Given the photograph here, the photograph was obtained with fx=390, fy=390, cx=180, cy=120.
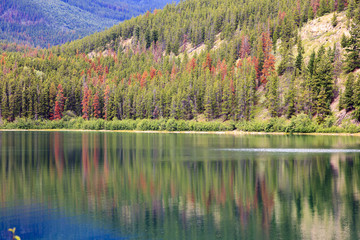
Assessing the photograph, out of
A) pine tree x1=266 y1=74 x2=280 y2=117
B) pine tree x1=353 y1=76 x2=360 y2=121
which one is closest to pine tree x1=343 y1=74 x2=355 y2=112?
pine tree x1=353 y1=76 x2=360 y2=121

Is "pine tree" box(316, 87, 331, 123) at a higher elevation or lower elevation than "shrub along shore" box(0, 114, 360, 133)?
higher

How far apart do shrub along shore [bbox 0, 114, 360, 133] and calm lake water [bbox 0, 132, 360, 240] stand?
63.5m

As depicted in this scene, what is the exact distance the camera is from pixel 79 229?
89.6 feet

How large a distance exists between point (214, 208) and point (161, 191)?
26.1 ft

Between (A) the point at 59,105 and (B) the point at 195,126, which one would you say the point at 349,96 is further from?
(A) the point at 59,105

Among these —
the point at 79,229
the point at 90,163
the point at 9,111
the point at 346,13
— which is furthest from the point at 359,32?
the point at 9,111

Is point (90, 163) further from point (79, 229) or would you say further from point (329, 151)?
point (329, 151)

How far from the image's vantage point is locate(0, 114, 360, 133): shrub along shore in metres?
122

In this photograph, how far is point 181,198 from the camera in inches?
1406

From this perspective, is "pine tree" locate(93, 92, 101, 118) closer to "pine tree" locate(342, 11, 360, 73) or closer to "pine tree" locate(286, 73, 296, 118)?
"pine tree" locate(286, 73, 296, 118)

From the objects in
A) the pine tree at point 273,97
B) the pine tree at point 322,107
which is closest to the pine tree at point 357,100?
the pine tree at point 322,107

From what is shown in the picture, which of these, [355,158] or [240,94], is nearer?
[355,158]

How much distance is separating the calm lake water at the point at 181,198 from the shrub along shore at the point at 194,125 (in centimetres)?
6351

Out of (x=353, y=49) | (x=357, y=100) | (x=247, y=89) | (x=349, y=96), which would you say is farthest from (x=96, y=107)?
(x=357, y=100)
